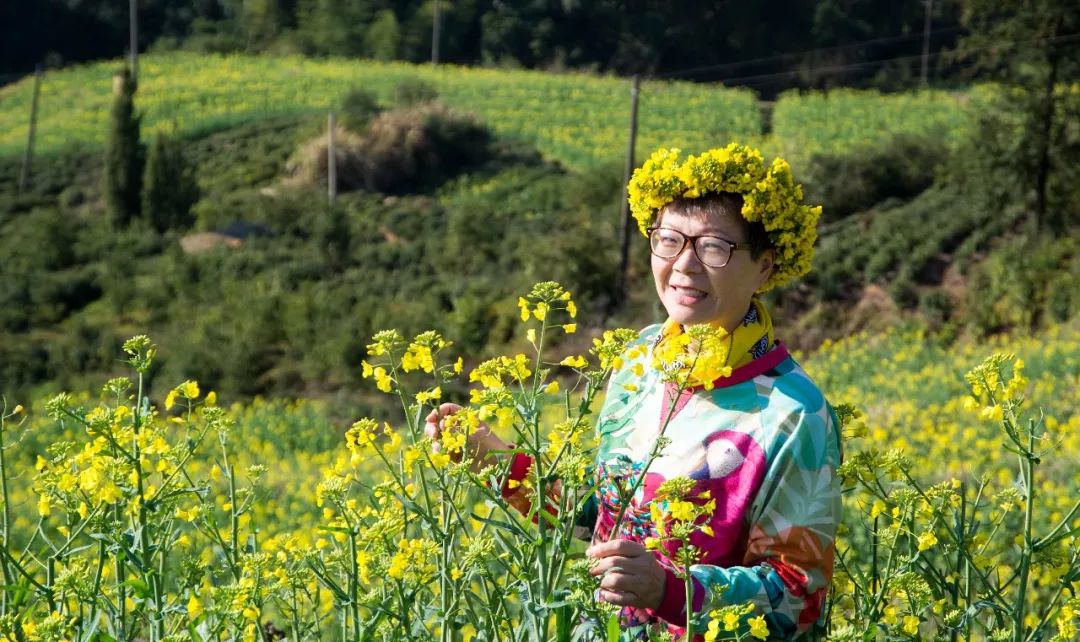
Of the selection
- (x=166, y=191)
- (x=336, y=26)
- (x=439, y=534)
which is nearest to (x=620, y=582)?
(x=439, y=534)

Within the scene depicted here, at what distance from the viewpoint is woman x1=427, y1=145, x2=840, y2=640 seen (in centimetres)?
191

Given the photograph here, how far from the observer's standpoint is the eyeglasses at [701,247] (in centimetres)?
220

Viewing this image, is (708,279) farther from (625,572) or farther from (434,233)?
(434,233)

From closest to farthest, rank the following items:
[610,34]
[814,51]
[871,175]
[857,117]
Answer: [871,175] < [857,117] < [814,51] < [610,34]

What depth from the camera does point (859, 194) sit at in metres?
27.2

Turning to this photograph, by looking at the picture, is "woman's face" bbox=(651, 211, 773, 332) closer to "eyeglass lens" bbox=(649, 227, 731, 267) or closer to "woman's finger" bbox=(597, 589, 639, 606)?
"eyeglass lens" bbox=(649, 227, 731, 267)

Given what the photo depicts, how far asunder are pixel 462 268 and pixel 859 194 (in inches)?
380

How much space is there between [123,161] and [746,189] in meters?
34.5

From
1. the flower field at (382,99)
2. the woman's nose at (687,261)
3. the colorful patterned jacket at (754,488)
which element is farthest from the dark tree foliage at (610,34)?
the colorful patterned jacket at (754,488)

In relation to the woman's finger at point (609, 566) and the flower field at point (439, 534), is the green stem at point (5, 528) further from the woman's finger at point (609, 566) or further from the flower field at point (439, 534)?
the woman's finger at point (609, 566)

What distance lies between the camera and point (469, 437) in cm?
219

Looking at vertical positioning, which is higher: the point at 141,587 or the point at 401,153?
the point at 141,587

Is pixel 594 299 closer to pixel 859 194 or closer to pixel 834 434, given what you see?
pixel 859 194

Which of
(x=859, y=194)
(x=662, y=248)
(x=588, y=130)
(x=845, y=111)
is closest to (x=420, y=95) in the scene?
(x=588, y=130)
